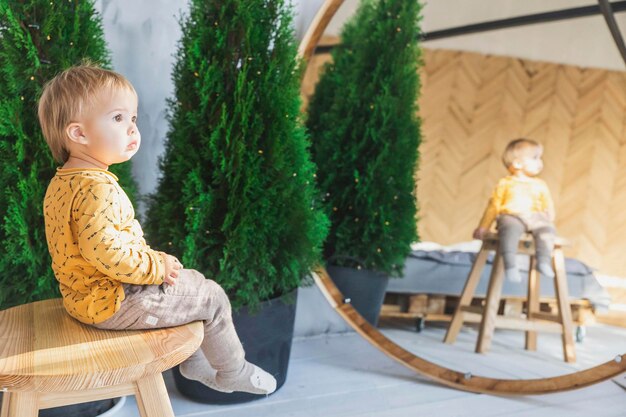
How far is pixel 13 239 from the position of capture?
1.61m

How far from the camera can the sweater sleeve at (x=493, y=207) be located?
2244mm

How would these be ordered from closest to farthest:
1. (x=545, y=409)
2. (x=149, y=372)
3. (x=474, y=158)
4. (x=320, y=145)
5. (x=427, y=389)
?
1. (x=149, y=372)
2. (x=545, y=409)
3. (x=427, y=389)
4. (x=474, y=158)
5. (x=320, y=145)

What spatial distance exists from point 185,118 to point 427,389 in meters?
1.16

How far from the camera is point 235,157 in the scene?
71.0 inches

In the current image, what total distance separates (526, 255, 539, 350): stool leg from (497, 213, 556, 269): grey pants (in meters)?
0.03

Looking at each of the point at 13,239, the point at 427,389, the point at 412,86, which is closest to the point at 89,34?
the point at 13,239

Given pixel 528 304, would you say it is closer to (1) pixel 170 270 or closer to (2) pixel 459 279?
(2) pixel 459 279

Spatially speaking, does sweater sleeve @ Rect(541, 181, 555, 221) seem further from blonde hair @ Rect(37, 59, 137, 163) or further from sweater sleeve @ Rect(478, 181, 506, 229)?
blonde hair @ Rect(37, 59, 137, 163)

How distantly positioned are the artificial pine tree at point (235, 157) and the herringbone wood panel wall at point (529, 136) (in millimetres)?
630

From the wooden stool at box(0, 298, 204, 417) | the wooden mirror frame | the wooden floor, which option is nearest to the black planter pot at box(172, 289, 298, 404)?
the wooden floor

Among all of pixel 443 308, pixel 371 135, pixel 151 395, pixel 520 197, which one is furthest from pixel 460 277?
pixel 151 395

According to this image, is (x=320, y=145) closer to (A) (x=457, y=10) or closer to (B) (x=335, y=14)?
(B) (x=335, y=14)

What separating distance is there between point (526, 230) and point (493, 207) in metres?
0.13

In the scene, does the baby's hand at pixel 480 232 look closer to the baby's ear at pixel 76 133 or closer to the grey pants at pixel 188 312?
the grey pants at pixel 188 312
